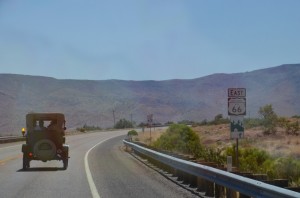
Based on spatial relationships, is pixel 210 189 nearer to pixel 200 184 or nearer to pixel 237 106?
pixel 200 184

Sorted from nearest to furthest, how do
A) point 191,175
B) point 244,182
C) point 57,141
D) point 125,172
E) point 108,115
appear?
point 244,182, point 191,175, point 125,172, point 57,141, point 108,115

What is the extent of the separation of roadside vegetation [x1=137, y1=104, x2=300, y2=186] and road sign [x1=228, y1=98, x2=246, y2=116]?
2.05 meters

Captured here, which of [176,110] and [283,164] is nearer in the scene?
[283,164]

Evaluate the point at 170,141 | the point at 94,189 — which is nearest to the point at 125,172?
the point at 94,189

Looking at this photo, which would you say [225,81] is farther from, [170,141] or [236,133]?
[236,133]

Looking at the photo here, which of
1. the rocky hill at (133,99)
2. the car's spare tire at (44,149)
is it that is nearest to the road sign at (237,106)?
the car's spare tire at (44,149)

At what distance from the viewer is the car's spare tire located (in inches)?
878

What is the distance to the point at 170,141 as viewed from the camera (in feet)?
132

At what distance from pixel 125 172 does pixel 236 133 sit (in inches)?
231

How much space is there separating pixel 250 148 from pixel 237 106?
13000mm

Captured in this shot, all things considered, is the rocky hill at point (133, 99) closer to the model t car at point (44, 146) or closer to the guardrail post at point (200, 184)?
the model t car at point (44, 146)

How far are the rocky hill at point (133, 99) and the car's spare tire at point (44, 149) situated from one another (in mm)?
119322

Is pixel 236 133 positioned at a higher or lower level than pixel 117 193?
higher

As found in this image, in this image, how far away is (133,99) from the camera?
18425 centimetres
